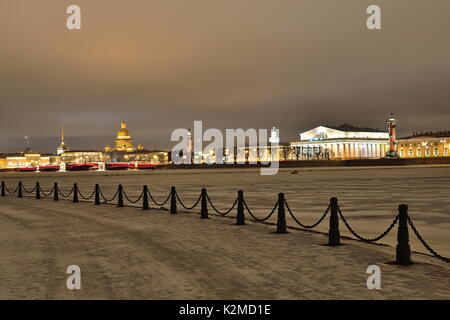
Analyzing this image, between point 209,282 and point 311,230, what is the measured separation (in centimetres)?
607

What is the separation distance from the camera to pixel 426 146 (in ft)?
573

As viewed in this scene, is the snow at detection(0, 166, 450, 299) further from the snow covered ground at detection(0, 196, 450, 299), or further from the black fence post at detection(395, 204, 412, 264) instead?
the black fence post at detection(395, 204, 412, 264)

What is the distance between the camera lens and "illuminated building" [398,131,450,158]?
17212 centimetres

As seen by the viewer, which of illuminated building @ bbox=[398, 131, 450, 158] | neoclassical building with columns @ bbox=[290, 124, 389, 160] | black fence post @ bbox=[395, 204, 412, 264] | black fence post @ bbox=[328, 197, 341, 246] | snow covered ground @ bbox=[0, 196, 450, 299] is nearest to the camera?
snow covered ground @ bbox=[0, 196, 450, 299]

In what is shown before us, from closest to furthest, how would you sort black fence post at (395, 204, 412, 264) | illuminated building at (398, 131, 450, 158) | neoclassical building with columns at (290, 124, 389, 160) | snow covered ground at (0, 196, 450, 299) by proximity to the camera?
snow covered ground at (0, 196, 450, 299)
black fence post at (395, 204, 412, 264)
illuminated building at (398, 131, 450, 158)
neoclassical building with columns at (290, 124, 389, 160)

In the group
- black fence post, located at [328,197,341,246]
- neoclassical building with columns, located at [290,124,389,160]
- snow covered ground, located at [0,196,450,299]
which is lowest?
snow covered ground, located at [0,196,450,299]

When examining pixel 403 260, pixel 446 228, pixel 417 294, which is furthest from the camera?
pixel 446 228

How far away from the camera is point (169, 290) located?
7.82 metres

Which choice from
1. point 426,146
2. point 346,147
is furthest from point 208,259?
point 426,146

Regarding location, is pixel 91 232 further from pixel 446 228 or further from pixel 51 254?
pixel 446 228

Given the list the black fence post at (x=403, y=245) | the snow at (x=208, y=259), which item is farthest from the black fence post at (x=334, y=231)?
the black fence post at (x=403, y=245)

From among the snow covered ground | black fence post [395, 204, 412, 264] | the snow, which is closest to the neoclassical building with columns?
the snow

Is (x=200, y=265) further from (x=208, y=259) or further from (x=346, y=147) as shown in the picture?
(x=346, y=147)
